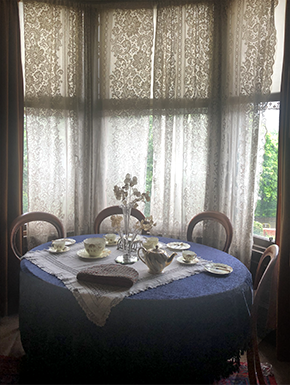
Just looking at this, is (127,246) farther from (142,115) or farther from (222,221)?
(142,115)

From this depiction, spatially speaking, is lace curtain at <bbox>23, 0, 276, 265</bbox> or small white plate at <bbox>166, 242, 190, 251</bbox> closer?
small white plate at <bbox>166, 242, 190, 251</bbox>

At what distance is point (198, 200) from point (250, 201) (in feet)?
1.54

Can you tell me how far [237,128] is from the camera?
8.07 ft

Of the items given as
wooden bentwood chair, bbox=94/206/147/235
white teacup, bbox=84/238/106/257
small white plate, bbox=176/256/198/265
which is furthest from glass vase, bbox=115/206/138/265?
wooden bentwood chair, bbox=94/206/147/235

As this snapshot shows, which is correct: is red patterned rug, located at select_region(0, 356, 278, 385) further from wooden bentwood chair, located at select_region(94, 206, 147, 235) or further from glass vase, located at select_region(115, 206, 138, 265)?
wooden bentwood chair, located at select_region(94, 206, 147, 235)

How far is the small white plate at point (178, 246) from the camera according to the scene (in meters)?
1.86

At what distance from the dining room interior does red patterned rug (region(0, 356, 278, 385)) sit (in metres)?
0.35

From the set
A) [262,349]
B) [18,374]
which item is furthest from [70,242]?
[262,349]

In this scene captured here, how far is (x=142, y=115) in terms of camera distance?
2727 mm

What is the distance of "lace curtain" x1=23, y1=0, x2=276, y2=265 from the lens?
2475 mm

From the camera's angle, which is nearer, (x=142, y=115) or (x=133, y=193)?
(x=133, y=193)

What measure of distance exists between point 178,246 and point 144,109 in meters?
1.45

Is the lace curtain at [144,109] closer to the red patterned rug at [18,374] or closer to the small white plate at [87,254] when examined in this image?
the red patterned rug at [18,374]

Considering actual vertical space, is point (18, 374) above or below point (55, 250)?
below
